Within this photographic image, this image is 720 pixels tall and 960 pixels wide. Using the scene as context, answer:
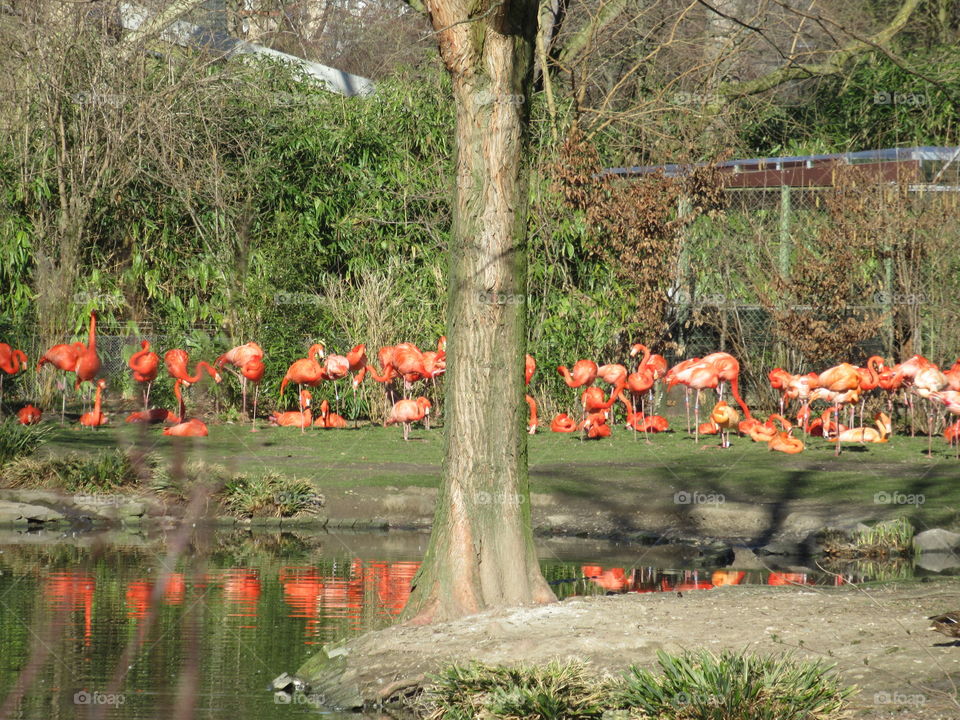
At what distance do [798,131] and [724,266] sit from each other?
6.48m

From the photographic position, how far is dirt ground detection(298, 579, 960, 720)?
603 cm

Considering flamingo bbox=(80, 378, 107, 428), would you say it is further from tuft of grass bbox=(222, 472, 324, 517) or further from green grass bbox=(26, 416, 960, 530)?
tuft of grass bbox=(222, 472, 324, 517)

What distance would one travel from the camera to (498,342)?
23.6 feet

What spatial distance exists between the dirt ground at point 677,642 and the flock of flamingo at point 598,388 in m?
7.13

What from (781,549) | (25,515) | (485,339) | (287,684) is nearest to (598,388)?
(781,549)

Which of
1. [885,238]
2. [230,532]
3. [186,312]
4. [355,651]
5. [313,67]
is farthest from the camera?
[313,67]

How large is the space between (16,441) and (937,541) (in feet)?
26.8

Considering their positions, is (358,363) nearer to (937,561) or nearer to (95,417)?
(95,417)

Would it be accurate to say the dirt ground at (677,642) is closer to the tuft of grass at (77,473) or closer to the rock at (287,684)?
the rock at (287,684)

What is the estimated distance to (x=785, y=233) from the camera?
17625 millimetres

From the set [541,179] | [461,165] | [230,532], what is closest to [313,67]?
[541,179]

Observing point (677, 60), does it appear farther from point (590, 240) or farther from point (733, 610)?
point (733, 610)

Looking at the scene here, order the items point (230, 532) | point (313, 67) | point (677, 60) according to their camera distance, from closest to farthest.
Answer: point (230, 532)
point (313, 67)
point (677, 60)

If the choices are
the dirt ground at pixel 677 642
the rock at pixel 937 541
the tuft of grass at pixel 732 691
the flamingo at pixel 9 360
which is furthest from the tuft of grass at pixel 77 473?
the tuft of grass at pixel 732 691
